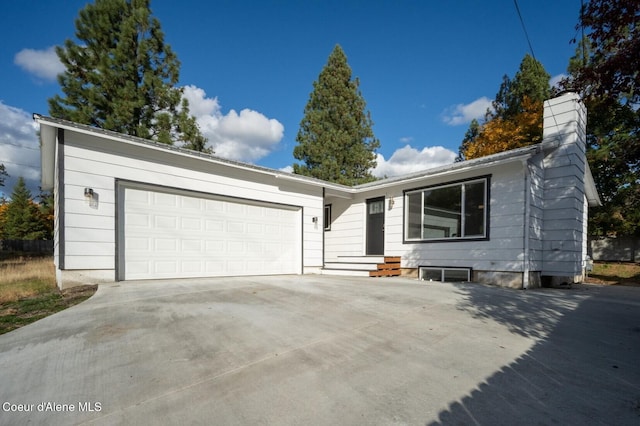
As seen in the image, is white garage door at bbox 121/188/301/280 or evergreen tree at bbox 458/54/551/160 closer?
white garage door at bbox 121/188/301/280

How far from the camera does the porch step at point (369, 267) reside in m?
8.47

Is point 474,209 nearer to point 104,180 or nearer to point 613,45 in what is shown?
point 613,45

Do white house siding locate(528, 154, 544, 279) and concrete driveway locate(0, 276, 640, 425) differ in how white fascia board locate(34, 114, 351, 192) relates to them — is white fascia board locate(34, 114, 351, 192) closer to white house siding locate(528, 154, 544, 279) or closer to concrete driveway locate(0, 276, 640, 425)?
concrete driveway locate(0, 276, 640, 425)

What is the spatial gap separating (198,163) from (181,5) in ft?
20.7

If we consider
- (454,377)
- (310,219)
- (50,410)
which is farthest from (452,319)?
(310,219)

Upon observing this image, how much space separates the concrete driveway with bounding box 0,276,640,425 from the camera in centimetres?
181

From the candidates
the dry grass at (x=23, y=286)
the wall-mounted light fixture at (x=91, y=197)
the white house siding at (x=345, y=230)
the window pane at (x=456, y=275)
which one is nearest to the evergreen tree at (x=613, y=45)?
the window pane at (x=456, y=275)

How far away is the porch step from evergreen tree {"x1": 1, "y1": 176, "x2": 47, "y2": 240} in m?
28.5

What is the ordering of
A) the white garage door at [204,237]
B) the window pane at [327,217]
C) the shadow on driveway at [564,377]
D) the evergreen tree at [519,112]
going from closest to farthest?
the shadow on driveway at [564,377], the white garage door at [204,237], the window pane at [327,217], the evergreen tree at [519,112]

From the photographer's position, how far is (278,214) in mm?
9000

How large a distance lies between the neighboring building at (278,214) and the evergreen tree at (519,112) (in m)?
6.49

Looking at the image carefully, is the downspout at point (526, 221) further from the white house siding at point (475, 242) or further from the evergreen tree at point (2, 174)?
the evergreen tree at point (2, 174)

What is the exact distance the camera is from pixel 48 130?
5.86 meters

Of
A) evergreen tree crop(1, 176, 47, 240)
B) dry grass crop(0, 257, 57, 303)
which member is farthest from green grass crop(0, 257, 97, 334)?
evergreen tree crop(1, 176, 47, 240)
